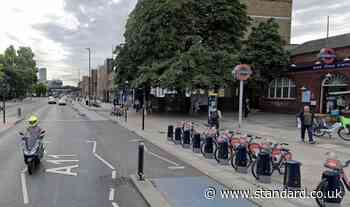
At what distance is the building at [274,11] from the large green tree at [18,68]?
53.4 m

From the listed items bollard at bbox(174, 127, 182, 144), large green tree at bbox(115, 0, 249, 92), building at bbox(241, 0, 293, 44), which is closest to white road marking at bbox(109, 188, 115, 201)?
bollard at bbox(174, 127, 182, 144)

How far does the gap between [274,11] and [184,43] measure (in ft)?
93.3

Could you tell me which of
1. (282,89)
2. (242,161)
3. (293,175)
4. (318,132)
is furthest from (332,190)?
(282,89)

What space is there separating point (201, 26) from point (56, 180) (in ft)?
84.3

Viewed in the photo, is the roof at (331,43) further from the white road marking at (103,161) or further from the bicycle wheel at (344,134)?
the white road marking at (103,161)

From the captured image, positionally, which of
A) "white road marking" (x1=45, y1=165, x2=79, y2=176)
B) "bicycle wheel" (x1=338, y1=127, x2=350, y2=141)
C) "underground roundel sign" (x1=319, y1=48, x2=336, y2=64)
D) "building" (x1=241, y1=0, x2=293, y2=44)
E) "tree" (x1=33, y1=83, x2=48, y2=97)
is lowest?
"white road marking" (x1=45, y1=165, x2=79, y2=176)

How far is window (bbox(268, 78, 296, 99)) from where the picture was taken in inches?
1399

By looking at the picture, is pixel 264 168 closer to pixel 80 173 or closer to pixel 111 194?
pixel 111 194

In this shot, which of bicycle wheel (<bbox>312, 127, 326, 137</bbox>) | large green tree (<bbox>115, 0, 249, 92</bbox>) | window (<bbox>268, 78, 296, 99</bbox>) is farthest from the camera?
window (<bbox>268, 78, 296, 99</bbox>)

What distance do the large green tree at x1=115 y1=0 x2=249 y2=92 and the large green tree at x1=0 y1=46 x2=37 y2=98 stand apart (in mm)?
51818

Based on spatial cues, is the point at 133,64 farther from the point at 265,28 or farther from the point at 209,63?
the point at 265,28

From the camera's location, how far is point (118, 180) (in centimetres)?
828

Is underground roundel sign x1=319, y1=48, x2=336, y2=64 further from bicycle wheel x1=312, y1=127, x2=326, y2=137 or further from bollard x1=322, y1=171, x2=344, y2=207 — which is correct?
bollard x1=322, y1=171, x2=344, y2=207

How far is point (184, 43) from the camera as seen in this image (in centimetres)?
3008
